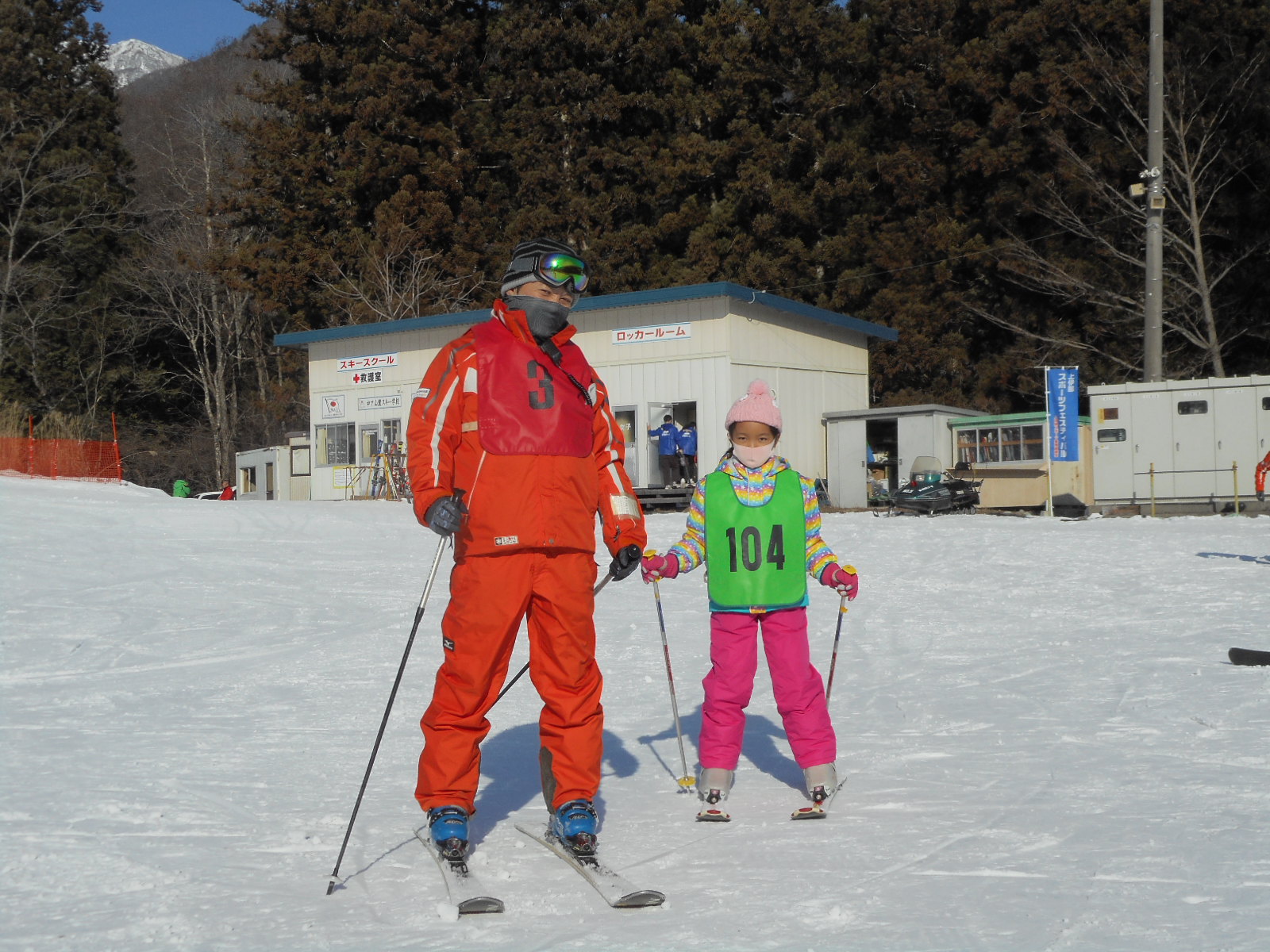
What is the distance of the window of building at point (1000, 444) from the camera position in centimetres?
2459

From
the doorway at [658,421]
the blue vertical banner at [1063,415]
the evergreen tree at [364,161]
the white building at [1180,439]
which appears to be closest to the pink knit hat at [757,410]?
the blue vertical banner at [1063,415]

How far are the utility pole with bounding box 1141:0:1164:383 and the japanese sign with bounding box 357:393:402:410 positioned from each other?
50.8ft

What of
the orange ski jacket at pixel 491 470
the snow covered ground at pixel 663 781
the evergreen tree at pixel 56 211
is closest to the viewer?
the snow covered ground at pixel 663 781

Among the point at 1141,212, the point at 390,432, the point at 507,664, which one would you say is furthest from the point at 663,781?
the point at 1141,212

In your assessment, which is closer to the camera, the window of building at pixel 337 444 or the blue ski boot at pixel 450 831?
the blue ski boot at pixel 450 831

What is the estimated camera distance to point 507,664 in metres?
4.03

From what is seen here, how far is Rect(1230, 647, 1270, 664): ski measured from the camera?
7688 mm

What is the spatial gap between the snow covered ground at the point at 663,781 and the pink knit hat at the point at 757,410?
146cm

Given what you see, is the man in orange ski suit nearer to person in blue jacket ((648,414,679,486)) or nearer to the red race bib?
the red race bib

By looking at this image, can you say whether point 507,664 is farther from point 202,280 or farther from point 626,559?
point 202,280

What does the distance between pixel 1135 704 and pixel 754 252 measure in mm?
32315

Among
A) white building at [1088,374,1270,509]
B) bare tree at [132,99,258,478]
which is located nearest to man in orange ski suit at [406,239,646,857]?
white building at [1088,374,1270,509]

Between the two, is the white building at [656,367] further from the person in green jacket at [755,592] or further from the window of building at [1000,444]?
the person in green jacket at [755,592]

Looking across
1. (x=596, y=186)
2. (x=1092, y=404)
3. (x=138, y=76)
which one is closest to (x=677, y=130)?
(x=596, y=186)
